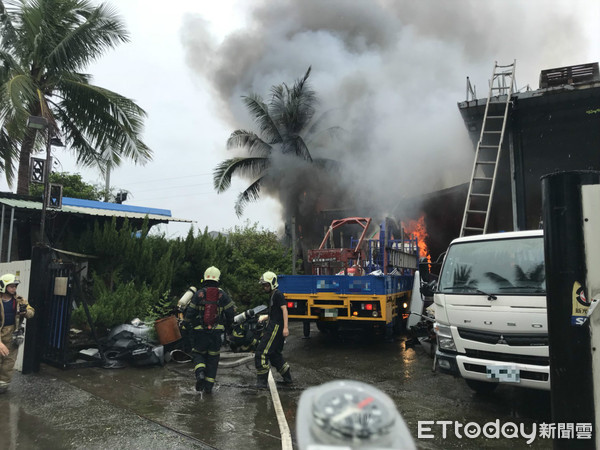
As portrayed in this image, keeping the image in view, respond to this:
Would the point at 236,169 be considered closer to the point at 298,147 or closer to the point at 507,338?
the point at 298,147

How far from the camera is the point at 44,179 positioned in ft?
23.9

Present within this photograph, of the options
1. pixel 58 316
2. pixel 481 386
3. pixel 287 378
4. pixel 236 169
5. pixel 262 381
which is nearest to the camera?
pixel 481 386

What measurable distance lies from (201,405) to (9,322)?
2777 millimetres

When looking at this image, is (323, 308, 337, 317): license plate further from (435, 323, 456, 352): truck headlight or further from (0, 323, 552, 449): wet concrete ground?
(435, 323, 456, 352): truck headlight

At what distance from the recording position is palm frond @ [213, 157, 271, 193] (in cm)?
1925

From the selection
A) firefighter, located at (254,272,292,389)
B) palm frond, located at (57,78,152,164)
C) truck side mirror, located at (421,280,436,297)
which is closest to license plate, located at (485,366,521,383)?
truck side mirror, located at (421,280,436,297)

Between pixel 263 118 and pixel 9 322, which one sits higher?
pixel 263 118

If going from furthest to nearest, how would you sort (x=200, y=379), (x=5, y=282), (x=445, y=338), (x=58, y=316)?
1. (x=58, y=316)
2. (x=5, y=282)
3. (x=200, y=379)
4. (x=445, y=338)

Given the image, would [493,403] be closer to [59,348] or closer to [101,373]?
[101,373]

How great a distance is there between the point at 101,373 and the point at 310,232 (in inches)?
647

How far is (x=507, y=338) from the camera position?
14.4 ft

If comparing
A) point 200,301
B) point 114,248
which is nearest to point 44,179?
point 114,248

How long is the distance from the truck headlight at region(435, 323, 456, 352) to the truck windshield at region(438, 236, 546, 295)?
1.40ft

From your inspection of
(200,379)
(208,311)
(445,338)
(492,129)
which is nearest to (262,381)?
(200,379)
